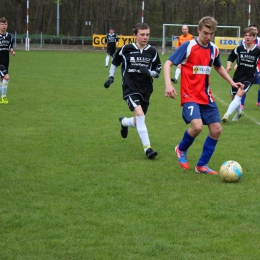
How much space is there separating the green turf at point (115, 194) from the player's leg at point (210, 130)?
17 centimetres

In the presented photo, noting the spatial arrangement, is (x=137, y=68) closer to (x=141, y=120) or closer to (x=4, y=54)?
(x=141, y=120)

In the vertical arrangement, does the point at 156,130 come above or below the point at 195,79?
below

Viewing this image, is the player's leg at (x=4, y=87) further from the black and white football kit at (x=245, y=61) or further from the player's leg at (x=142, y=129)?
the player's leg at (x=142, y=129)

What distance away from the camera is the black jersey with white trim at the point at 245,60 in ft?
37.5

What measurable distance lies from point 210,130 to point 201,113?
23 centimetres

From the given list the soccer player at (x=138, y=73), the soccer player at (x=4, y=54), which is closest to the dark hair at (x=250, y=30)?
the soccer player at (x=138, y=73)

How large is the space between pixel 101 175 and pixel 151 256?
269 centimetres

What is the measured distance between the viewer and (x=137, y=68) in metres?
8.29

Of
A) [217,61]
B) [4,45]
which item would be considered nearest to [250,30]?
[217,61]

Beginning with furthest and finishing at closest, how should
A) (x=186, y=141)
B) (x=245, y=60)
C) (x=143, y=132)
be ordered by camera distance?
(x=245, y=60), (x=143, y=132), (x=186, y=141)

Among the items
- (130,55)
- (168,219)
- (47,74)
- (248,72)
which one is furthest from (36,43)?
(168,219)

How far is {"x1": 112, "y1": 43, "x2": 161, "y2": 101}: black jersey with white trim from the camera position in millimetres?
8289

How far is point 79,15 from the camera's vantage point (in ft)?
153

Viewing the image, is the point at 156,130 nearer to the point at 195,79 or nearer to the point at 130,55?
the point at 130,55
